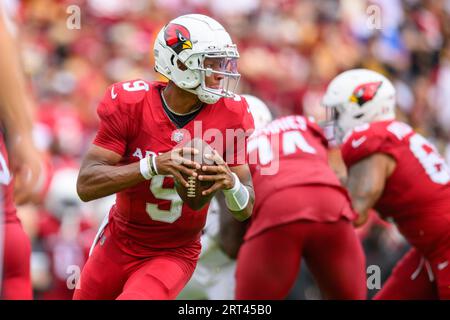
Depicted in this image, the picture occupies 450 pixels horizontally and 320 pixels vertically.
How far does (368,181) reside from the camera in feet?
19.6

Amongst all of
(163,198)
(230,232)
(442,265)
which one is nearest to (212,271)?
(230,232)

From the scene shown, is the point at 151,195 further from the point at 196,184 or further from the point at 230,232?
the point at 230,232

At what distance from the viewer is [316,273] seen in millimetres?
6023

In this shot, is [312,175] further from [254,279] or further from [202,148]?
[202,148]

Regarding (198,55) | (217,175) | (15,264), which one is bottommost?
(15,264)

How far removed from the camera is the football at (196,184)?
14.8ft

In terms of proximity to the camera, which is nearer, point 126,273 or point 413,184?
point 126,273

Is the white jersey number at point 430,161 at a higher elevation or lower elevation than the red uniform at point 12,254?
higher

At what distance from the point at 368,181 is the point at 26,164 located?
9.32 ft

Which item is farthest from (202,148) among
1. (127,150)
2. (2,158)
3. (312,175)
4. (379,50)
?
(379,50)

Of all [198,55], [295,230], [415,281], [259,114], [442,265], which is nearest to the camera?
[198,55]

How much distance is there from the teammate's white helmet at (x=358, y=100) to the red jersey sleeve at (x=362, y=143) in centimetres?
29

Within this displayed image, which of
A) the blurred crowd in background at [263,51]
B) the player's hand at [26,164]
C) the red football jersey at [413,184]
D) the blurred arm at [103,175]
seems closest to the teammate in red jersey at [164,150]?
the blurred arm at [103,175]

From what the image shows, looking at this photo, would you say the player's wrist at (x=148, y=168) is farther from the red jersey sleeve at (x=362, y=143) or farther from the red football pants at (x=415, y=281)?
the red football pants at (x=415, y=281)
